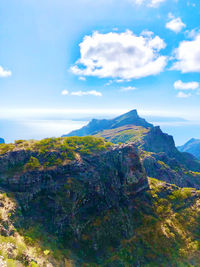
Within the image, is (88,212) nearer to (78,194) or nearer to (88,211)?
(88,211)

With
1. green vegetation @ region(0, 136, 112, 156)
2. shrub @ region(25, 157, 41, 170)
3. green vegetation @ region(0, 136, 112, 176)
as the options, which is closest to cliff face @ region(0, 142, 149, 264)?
green vegetation @ region(0, 136, 112, 176)

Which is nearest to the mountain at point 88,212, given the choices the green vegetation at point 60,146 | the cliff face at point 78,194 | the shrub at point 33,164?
the cliff face at point 78,194

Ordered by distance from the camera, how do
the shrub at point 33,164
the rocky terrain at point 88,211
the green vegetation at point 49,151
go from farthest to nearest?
1. the green vegetation at point 49,151
2. the shrub at point 33,164
3. the rocky terrain at point 88,211

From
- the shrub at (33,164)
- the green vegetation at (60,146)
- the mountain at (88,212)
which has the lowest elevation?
the mountain at (88,212)

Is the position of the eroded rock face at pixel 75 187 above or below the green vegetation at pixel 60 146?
below

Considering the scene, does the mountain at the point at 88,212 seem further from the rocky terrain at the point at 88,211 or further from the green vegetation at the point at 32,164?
the green vegetation at the point at 32,164

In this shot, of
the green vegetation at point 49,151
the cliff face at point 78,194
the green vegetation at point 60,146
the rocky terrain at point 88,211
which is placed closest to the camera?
the rocky terrain at point 88,211

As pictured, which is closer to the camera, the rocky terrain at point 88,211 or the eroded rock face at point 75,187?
the rocky terrain at point 88,211

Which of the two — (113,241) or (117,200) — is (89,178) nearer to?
(117,200)

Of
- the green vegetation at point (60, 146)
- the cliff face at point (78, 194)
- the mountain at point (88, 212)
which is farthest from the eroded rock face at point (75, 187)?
the green vegetation at point (60, 146)
